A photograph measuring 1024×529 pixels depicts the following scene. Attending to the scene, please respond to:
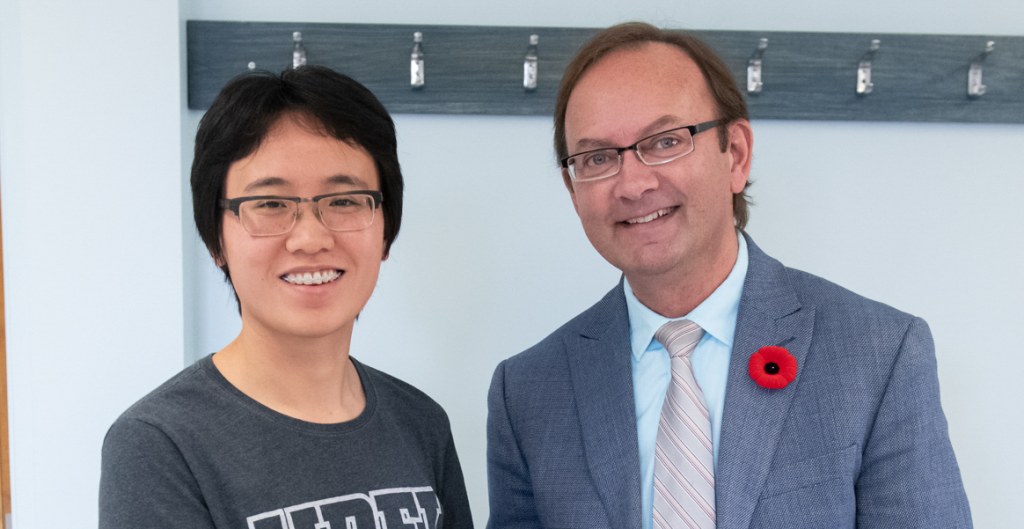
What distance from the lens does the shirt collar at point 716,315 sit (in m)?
1.72

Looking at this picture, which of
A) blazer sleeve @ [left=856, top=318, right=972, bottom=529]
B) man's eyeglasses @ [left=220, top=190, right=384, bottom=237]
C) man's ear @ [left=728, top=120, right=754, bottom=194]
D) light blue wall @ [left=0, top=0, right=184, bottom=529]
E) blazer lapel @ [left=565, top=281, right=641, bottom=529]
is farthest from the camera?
light blue wall @ [left=0, top=0, right=184, bottom=529]

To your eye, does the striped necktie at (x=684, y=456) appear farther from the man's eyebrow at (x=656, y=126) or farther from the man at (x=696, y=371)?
the man's eyebrow at (x=656, y=126)

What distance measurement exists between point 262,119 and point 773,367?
0.91 m

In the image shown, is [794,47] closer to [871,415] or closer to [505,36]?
[505,36]

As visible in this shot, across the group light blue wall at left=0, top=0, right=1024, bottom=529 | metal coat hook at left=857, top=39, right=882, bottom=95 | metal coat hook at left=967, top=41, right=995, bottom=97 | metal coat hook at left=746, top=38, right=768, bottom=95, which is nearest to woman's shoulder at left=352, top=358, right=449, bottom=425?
light blue wall at left=0, top=0, right=1024, bottom=529

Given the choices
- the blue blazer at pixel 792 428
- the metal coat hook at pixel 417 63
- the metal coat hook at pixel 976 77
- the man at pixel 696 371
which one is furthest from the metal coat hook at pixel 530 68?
the metal coat hook at pixel 976 77

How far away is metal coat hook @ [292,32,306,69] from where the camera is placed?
2.18 m

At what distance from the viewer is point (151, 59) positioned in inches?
85.0

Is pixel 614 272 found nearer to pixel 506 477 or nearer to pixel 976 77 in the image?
pixel 506 477

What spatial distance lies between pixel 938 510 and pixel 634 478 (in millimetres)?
479

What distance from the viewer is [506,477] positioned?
6.14 ft

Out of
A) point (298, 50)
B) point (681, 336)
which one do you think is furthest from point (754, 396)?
A: point (298, 50)

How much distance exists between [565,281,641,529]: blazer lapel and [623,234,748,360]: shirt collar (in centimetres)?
3

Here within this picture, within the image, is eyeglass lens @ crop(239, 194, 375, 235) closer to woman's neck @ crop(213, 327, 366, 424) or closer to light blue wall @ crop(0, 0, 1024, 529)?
woman's neck @ crop(213, 327, 366, 424)
